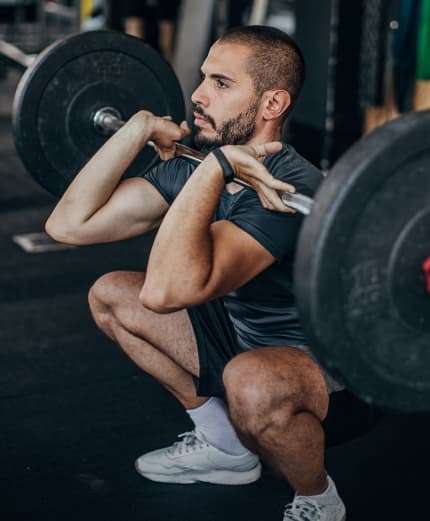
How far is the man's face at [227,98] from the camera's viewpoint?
174cm

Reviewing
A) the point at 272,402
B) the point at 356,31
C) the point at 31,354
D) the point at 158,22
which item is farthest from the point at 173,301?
the point at 158,22

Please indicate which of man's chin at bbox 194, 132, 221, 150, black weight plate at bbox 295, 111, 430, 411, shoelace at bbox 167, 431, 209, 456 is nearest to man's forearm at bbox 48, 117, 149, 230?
man's chin at bbox 194, 132, 221, 150

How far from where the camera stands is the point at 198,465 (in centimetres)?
193

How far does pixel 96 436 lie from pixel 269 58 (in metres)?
0.97

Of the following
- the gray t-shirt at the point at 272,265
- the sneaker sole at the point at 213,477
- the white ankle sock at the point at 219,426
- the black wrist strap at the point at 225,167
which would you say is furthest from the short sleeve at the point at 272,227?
the sneaker sole at the point at 213,477

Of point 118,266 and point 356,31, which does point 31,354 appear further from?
point 356,31

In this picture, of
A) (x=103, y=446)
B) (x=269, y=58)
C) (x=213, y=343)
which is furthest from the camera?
(x=103, y=446)

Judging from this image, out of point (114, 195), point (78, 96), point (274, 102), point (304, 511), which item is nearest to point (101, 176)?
point (114, 195)

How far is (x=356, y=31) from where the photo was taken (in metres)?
4.44

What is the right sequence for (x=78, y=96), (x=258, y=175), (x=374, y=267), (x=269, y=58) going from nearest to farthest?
(x=374, y=267) → (x=258, y=175) → (x=269, y=58) → (x=78, y=96)

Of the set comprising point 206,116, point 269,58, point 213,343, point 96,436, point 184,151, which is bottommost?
A: point 96,436

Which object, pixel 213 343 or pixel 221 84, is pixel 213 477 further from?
pixel 221 84

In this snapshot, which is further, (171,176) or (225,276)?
(171,176)

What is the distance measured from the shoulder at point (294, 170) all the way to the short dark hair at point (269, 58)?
4.3 inches
